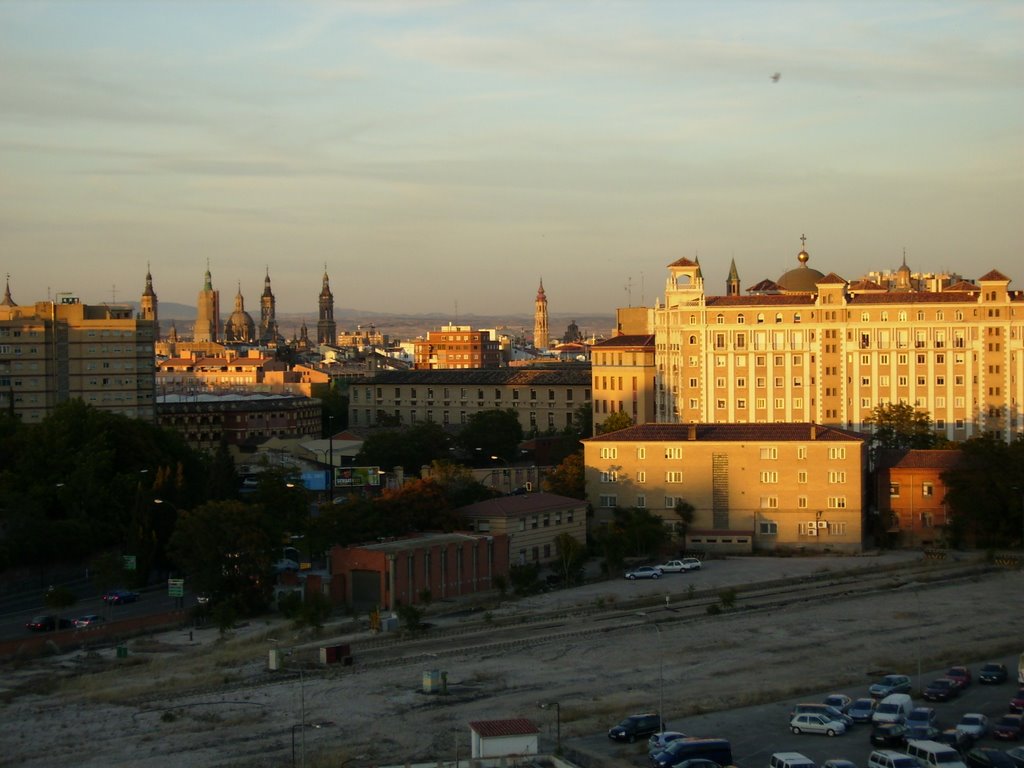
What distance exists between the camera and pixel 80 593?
4009 centimetres

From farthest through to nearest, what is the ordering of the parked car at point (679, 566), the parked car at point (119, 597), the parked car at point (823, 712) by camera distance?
the parked car at point (679, 566)
the parked car at point (119, 597)
the parked car at point (823, 712)

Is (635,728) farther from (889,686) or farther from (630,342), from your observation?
(630,342)

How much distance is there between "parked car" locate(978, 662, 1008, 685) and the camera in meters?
29.7

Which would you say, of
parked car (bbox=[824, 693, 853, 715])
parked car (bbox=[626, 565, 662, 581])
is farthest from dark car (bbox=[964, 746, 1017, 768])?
parked car (bbox=[626, 565, 662, 581])

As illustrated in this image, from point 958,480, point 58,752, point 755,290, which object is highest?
point 755,290

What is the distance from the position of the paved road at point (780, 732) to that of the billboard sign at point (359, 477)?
29.1 metres

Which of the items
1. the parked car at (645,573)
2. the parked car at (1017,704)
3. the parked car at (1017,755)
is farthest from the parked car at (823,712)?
the parked car at (645,573)

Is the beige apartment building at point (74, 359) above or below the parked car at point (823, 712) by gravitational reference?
above

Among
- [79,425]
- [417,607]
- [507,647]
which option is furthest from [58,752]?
[79,425]

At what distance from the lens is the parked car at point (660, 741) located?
80.0 feet

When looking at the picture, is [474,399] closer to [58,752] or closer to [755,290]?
[755,290]

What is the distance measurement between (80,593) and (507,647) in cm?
1300

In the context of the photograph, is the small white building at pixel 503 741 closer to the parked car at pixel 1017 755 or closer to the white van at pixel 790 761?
the white van at pixel 790 761

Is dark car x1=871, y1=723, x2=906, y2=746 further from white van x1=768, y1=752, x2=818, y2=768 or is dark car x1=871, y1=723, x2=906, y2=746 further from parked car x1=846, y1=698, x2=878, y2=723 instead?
white van x1=768, y1=752, x2=818, y2=768
